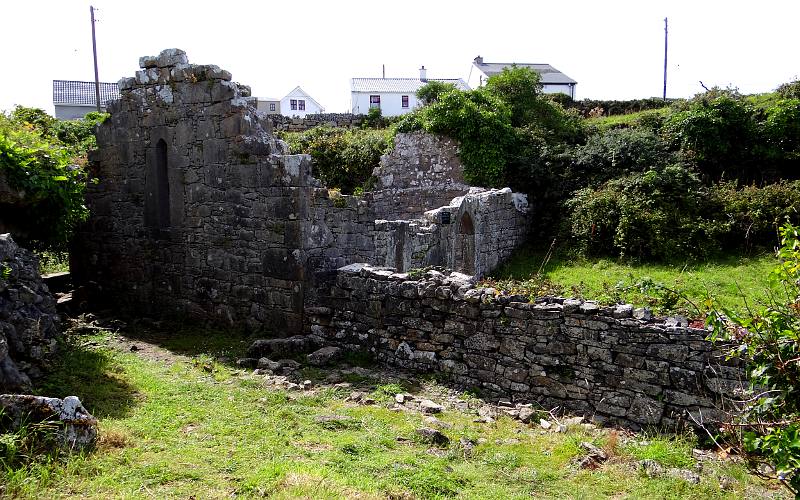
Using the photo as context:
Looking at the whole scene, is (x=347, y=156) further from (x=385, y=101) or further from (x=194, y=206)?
(x=385, y=101)

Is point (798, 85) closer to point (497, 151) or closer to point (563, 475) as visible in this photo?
point (497, 151)

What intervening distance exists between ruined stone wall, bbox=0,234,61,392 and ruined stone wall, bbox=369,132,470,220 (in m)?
14.0

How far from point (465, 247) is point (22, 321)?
1136 cm

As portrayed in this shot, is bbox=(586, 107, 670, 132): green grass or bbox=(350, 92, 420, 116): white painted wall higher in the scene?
bbox=(350, 92, 420, 116): white painted wall

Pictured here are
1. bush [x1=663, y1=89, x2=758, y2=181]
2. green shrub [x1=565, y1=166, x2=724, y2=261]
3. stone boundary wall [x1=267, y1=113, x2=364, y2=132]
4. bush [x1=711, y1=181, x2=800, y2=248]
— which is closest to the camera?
bush [x1=711, y1=181, x2=800, y2=248]

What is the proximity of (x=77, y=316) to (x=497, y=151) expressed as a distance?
13.7 meters

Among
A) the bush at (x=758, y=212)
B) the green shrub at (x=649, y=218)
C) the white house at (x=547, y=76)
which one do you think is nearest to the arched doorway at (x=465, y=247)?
the green shrub at (x=649, y=218)

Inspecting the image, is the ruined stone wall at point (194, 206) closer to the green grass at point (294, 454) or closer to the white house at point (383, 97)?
the green grass at point (294, 454)

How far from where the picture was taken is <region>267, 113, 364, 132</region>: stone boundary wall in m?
30.0

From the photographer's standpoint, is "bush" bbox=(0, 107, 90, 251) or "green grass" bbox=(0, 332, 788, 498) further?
"bush" bbox=(0, 107, 90, 251)

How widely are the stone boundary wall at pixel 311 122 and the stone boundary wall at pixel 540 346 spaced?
2171cm

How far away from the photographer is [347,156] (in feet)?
76.1

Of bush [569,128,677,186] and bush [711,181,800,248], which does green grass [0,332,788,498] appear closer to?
bush [711,181,800,248]

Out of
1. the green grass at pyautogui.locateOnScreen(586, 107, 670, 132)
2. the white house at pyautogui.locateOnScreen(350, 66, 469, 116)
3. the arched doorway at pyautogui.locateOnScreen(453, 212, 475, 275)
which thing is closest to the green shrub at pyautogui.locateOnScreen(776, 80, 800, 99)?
the green grass at pyautogui.locateOnScreen(586, 107, 670, 132)
